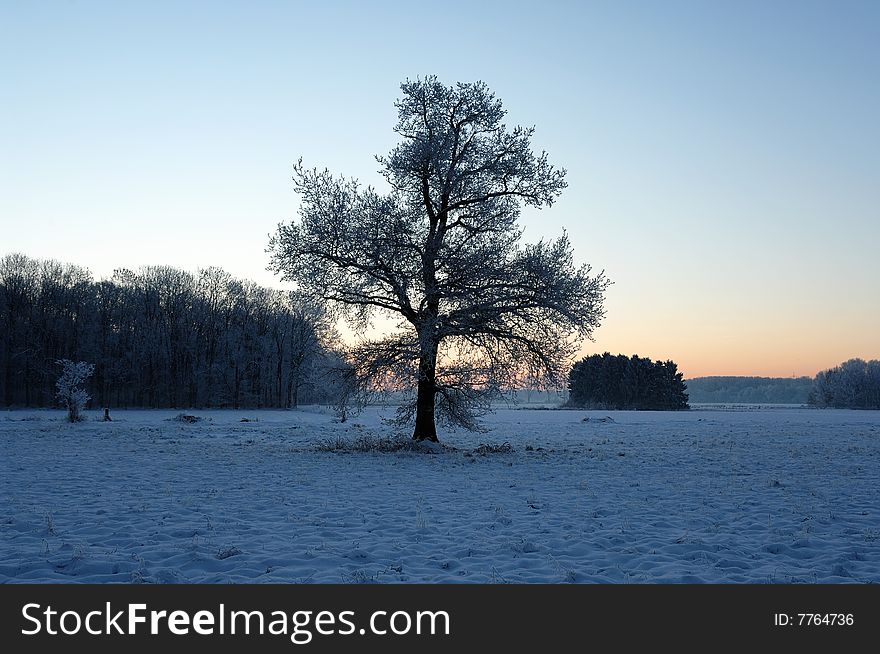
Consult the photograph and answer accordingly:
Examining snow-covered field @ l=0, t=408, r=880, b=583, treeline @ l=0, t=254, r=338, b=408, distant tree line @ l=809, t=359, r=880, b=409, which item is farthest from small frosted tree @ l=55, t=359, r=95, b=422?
distant tree line @ l=809, t=359, r=880, b=409

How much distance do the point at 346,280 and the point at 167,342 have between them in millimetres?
56257

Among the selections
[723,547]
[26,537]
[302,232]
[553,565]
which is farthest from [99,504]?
[302,232]

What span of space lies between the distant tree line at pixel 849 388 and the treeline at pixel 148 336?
10666 centimetres

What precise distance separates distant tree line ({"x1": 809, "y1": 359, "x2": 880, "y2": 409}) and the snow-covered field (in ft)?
368

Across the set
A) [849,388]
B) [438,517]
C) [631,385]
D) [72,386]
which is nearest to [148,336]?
[72,386]

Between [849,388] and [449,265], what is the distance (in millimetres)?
126530

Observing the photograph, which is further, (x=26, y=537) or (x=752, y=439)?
(x=752, y=439)

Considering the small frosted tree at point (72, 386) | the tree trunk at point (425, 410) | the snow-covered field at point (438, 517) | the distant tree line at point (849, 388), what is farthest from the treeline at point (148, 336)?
the distant tree line at point (849, 388)

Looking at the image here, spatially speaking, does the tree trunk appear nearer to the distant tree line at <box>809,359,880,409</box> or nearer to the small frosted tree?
the small frosted tree

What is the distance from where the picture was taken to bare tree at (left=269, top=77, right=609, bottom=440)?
2136 cm

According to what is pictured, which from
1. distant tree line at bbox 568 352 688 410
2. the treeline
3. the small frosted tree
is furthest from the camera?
distant tree line at bbox 568 352 688 410

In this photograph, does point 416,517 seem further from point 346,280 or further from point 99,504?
point 346,280

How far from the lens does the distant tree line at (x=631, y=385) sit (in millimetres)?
95625

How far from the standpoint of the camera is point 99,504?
1144 cm
